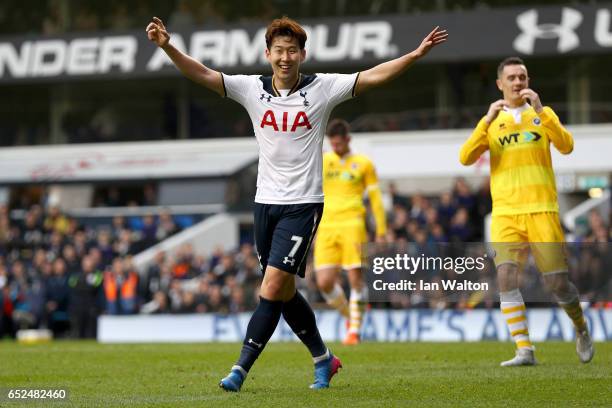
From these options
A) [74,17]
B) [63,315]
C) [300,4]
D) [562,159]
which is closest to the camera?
[63,315]

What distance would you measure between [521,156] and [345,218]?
15.8ft

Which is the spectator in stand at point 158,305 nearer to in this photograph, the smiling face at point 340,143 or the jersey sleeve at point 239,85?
the smiling face at point 340,143

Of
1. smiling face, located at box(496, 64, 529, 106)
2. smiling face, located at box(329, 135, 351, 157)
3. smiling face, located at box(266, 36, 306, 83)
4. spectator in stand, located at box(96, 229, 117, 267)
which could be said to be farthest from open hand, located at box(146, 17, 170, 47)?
spectator in stand, located at box(96, 229, 117, 267)

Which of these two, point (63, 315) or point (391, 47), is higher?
point (391, 47)

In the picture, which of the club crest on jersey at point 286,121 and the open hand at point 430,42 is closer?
the open hand at point 430,42

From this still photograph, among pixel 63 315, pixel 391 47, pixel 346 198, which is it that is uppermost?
pixel 391 47

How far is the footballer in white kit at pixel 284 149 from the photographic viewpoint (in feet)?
26.3

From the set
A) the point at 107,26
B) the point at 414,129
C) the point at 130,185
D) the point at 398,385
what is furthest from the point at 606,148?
the point at 398,385

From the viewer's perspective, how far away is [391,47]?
3122 cm

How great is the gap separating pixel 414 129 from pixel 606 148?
568 centimetres

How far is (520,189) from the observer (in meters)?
10.0

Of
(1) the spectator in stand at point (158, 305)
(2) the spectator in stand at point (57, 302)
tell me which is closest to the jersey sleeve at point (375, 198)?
(1) the spectator in stand at point (158, 305)

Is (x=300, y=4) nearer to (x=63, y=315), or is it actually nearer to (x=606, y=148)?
(x=606, y=148)

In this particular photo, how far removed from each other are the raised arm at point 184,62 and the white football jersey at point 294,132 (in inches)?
10.3
